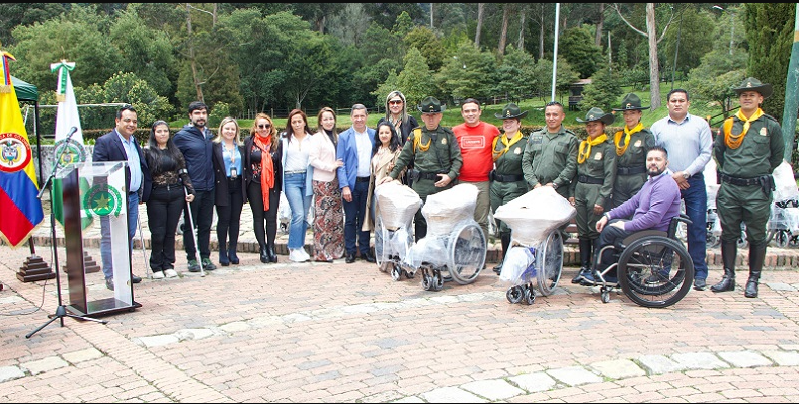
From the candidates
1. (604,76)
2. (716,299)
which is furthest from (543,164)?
(604,76)

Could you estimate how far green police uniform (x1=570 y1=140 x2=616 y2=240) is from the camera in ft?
20.9

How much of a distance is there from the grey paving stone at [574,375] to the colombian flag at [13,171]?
5397mm

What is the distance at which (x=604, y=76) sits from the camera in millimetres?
36281

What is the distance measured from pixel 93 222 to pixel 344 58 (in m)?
44.5

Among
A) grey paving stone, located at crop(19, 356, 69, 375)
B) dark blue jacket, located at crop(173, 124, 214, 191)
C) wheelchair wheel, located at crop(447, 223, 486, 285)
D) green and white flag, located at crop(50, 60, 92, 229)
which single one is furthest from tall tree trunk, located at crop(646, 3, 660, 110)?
grey paving stone, located at crop(19, 356, 69, 375)

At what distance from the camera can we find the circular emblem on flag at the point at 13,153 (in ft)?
22.0

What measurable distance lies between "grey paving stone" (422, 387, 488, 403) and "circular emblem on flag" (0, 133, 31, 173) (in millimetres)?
5026

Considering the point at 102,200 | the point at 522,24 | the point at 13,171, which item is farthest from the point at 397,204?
the point at 522,24

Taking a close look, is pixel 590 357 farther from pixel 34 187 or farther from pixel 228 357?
pixel 34 187

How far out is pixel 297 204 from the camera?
7863 mm

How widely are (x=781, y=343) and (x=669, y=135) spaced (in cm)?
225

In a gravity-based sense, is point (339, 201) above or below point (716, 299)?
above

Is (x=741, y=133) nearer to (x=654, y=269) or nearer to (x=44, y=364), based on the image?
(x=654, y=269)

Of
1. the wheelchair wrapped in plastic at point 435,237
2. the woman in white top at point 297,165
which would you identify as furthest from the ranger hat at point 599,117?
the woman in white top at point 297,165
